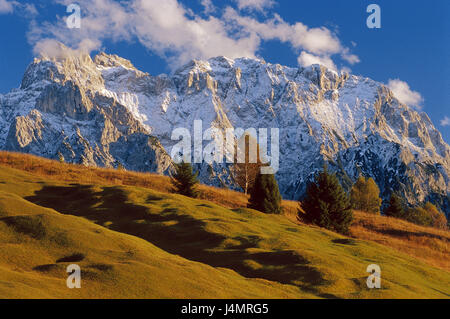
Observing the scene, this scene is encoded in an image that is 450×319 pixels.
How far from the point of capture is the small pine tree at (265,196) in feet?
144

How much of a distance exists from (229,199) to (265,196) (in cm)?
858

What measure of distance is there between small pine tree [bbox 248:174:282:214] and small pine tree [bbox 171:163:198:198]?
681 centimetres

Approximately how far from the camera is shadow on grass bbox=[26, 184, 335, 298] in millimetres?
17938

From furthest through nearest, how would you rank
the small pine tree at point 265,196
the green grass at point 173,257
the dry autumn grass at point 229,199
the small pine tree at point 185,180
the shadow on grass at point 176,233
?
the small pine tree at point 185,180
the small pine tree at point 265,196
the dry autumn grass at point 229,199
the shadow on grass at point 176,233
the green grass at point 173,257

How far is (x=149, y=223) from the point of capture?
993 inches

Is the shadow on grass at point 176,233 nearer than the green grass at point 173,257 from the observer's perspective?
No

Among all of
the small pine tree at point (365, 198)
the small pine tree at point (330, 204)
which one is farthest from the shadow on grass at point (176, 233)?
the small pine tree at point (365, 198)

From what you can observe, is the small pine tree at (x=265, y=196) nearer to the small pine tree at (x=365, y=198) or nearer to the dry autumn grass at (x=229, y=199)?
the dry autumn grass at (x=229, y=199)

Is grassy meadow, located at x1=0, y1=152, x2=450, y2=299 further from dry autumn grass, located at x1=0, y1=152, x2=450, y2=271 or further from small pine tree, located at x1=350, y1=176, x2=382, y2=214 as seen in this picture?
small pine tree, located at x1=350, y1=176, x2=382, y2=214

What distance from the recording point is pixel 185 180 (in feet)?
147

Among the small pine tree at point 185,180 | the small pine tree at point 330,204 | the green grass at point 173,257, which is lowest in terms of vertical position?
the green grass at point 173,257

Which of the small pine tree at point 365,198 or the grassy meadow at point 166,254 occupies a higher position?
the small pine tree at point 365,198

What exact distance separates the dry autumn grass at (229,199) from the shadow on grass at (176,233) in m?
12.0

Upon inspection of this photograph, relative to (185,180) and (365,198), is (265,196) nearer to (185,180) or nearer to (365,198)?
(185,180)
